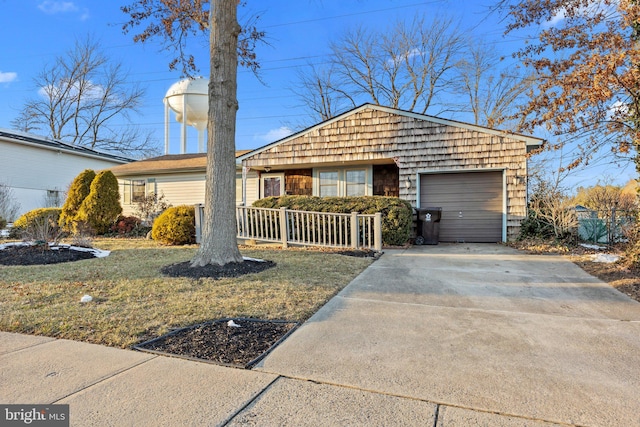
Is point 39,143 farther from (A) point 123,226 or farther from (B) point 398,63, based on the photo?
(B) point 398,63

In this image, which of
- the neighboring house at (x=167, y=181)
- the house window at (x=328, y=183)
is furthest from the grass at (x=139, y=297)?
the neighboring house at (x=167, y=181)

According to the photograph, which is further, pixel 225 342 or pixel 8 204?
pixel 8 204

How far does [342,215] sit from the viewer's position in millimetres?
7992

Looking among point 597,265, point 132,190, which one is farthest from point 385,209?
point 132,190

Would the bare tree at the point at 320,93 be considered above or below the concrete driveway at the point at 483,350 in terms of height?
above

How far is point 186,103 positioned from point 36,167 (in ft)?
26.1

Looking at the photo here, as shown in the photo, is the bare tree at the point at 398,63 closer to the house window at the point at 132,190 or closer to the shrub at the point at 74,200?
the house window at the point at 132,190

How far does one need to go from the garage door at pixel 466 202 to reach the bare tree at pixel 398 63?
38.8 ft

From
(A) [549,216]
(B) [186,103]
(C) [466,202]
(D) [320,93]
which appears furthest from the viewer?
(D) [320,93]

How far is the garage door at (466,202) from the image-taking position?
32.2ft

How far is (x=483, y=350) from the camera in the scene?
268cm

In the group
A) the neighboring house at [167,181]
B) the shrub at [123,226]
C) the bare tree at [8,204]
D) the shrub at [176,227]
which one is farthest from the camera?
the neighboring house at [167,181]

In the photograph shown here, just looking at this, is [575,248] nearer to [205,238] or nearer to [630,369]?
[630,369]

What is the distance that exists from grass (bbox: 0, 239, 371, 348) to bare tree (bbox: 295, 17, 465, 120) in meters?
17.5
